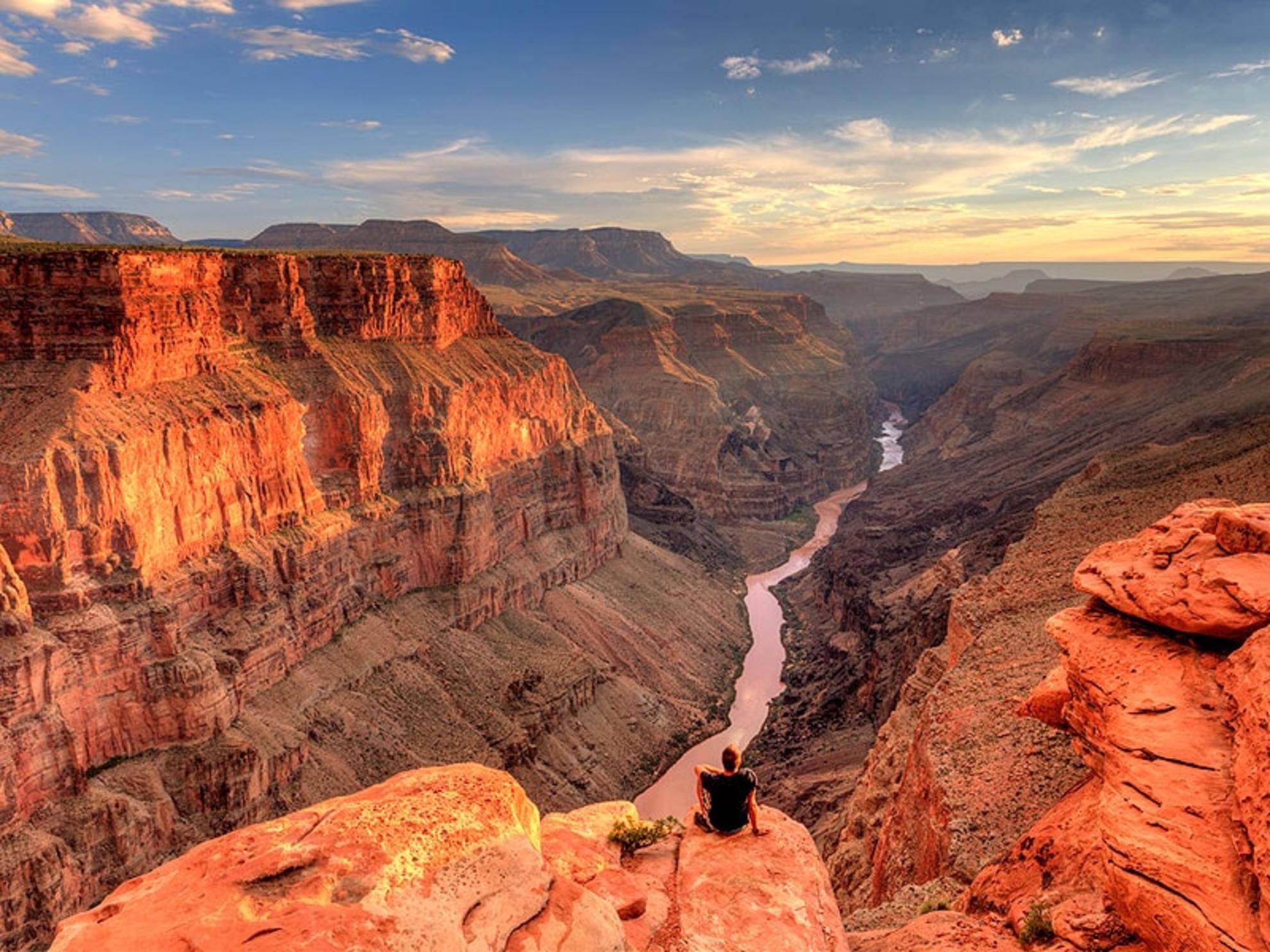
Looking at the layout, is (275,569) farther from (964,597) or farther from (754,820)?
(754,820)

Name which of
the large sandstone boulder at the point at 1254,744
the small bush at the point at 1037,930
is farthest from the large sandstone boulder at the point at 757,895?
the large sandstone boulder at the point at 1254,744

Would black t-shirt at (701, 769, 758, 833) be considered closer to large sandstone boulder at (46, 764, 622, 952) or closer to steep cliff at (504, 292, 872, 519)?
large sandstone boulder at (46, 764, 622, 952)

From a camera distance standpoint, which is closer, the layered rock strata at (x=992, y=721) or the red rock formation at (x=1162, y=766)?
the red rock formation at (x=1162, y=766)

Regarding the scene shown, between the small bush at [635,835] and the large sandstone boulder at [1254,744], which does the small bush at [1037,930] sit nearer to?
the large sandstone boulder at [1254,744]

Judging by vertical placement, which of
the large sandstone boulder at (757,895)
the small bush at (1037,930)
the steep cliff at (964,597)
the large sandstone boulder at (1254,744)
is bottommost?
the steep cliff at (964,597)

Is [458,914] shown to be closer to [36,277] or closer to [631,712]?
[36,277]

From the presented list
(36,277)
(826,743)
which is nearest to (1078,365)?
(826,743)

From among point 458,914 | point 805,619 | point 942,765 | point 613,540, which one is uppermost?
point 458,914
